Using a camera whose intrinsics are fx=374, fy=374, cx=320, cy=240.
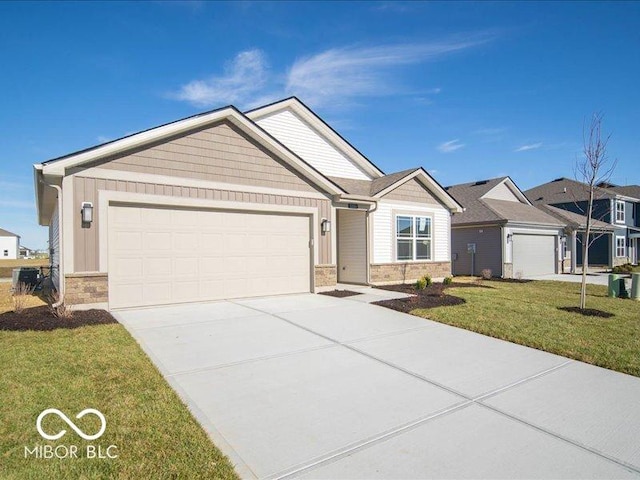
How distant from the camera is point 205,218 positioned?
1000 cm

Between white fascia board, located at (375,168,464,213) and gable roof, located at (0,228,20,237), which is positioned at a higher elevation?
white fascia board, located at (375,168,464,213)

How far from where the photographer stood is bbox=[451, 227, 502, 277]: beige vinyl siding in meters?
19.6

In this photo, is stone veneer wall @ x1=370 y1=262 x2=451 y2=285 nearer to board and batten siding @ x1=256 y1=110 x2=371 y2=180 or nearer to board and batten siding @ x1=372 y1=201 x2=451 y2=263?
board and batten siding @ x1=372 y1=201 x2=451 y2=263

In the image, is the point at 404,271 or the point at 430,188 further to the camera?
the point at 430,188

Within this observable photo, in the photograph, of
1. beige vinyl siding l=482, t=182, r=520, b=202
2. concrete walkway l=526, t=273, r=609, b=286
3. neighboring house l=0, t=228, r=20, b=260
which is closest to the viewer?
concrete walkway l=526, t=273, r=609, b=286

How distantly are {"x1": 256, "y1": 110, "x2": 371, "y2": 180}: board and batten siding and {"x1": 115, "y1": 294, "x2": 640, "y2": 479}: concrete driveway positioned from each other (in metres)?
9.90

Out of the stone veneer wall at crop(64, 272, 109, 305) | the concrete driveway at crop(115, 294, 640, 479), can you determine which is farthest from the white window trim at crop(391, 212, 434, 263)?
the stone veneer wall at crop(64, 272, 109, 305)

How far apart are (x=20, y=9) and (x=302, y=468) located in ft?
39.0

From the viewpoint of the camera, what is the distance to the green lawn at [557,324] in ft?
19.5

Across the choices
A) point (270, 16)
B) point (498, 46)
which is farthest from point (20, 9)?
point (498, 46)

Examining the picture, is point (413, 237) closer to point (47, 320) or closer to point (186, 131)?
point (186, 131)

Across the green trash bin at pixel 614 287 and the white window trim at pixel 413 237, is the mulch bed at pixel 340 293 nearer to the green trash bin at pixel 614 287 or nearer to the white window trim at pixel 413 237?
the white window trim at pixel 413 237

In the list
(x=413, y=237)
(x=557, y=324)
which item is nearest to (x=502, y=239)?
(x=413, y=237)

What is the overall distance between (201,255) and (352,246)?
6.29 metres
